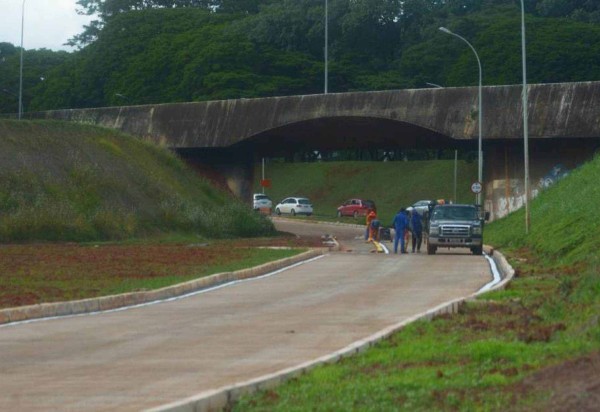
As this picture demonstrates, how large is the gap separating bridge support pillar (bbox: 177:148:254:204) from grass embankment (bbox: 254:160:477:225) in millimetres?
14178

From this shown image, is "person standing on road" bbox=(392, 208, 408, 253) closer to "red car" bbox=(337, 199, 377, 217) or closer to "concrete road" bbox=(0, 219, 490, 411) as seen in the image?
"concrete road" bbox=(0, 219, 490, 411)

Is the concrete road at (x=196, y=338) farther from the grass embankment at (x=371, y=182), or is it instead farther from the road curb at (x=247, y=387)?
the grass embankment at (x=371, y=182)

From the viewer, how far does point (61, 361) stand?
1362 centimetres

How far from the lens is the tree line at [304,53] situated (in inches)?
3474

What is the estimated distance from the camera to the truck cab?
39594 mm

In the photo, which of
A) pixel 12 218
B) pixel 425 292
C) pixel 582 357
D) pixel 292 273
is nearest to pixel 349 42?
pixel 12 218

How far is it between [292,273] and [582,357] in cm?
1997

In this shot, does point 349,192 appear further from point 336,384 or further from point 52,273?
point 336,384

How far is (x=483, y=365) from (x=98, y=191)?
39.8 metres

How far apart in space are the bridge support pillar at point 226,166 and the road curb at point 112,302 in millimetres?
33688

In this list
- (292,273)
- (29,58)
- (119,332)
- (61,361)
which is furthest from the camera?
(29,58)

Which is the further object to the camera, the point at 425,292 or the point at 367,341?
the point at 425,292

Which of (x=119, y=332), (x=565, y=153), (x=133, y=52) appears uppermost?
(x=133, y=52)

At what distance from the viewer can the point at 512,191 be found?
5459 centimetres
